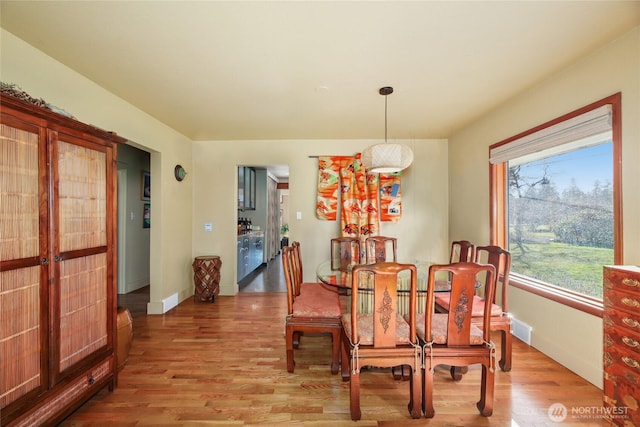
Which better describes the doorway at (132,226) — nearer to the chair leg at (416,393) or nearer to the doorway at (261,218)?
the doorway at (261,218)

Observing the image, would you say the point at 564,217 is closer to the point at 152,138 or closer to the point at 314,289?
the point at 314,289

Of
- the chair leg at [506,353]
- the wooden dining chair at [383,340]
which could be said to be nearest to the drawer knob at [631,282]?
the chair leg at [506,353]

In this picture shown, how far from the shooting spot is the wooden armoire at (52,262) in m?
1.26

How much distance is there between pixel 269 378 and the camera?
202cm

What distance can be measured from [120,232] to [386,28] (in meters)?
4.51

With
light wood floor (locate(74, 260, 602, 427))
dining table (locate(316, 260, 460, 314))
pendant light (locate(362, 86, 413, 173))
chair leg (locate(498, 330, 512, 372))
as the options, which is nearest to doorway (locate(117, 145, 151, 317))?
light wood floor (locate(74, 260, 602, 427))

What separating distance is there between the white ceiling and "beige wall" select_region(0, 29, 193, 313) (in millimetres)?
106

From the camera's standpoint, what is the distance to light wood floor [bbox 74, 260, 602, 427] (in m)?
1.63

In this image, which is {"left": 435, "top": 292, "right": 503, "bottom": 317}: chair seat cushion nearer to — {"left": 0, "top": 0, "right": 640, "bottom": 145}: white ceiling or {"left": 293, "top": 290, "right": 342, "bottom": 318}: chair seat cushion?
{"left": 293, "top": 290, "right": 342, "bottom": 318}: chair seat cushion

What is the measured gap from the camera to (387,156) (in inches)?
94.0

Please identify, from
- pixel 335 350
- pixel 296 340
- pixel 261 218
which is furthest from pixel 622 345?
pixel 261 218

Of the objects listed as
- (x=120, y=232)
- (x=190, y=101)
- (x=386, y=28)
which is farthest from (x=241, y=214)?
(x=386, y=28)

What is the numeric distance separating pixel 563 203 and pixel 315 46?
96.9 inches

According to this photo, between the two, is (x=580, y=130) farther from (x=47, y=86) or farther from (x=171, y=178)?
(x=171, y=178)
